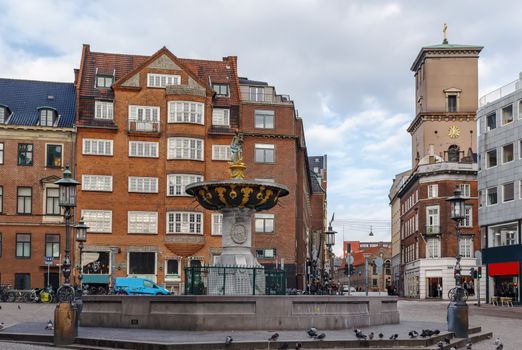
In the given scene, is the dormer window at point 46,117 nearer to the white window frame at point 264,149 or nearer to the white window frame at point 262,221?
the white window frame at point 264,149

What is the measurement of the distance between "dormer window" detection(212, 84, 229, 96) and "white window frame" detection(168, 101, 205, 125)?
359 centimetres

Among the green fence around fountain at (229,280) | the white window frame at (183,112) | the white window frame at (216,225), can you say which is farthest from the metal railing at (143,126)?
the green fence around fountain at (229,280)

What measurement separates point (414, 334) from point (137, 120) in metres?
43.6

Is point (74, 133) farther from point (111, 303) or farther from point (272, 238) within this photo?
point (111, 303)

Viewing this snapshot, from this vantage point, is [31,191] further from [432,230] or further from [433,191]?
[433,191]

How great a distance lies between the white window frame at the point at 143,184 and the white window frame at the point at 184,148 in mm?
2293

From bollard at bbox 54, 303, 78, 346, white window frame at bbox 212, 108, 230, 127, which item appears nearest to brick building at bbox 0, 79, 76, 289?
white window frame at bbox 212, 108, 230, 127

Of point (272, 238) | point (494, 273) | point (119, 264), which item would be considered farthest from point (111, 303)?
point (494, 273)

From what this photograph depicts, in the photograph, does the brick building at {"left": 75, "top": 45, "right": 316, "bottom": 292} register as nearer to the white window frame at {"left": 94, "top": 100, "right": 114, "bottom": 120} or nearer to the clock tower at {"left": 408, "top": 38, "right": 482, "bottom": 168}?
the white window frame at {"left": 94, "top": 100, "right": 114, "bottom": 120}

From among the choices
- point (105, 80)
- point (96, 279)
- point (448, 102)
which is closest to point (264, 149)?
point (105, 80)

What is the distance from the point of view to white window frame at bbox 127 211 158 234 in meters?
61.4

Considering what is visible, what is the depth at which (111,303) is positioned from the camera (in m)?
24.9

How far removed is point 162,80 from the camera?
63000 millimetres

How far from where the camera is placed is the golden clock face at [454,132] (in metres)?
94.2
